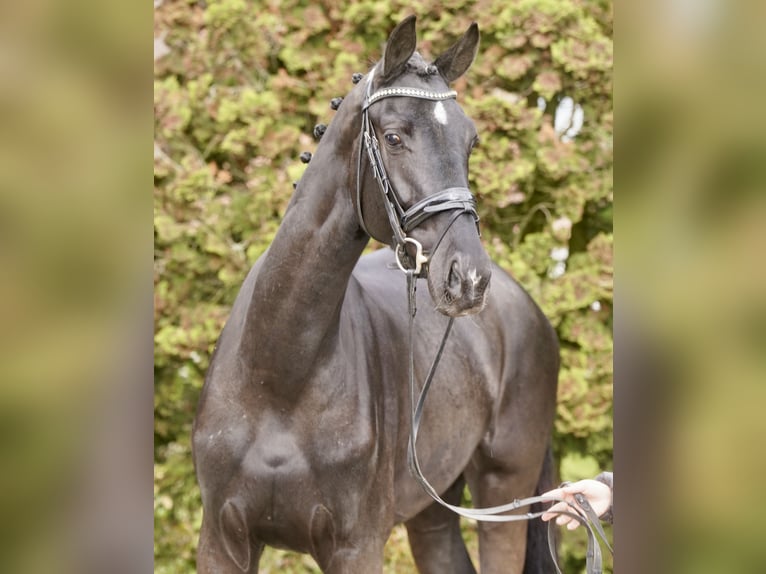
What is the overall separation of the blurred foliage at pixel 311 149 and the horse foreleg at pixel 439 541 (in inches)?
40.6

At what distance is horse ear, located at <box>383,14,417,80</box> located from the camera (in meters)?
2.17

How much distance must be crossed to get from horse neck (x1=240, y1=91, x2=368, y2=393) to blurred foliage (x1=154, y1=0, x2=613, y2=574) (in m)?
2.04

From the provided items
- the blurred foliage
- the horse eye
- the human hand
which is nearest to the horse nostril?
the horse eye

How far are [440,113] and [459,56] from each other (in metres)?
0.35

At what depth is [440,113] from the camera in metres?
2.17

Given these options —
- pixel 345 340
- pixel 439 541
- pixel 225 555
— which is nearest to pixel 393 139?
pixel 345 340

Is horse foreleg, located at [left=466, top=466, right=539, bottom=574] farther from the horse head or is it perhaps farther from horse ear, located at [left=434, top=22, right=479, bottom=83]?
horse ear, located at [left=434, top=22, right=479, bottom=83]

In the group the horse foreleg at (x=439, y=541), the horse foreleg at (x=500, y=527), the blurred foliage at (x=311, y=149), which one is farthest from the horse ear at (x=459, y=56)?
the blurred foliage at (x=311, y=149)

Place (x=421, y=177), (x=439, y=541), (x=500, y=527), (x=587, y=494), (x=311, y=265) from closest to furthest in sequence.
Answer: (x=587, y=494) → (x=421, y=177) → (x=311, y=265) → (x=500, y=527) → (x=439, y=541)

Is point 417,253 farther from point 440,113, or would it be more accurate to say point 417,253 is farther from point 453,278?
point 440,113

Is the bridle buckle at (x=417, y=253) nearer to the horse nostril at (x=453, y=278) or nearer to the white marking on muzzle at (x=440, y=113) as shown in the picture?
the horse nostril at (x=453, y=278)

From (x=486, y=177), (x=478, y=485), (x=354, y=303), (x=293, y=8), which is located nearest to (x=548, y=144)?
(x=486, y=177)

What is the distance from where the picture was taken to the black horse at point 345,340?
215 centimetres
